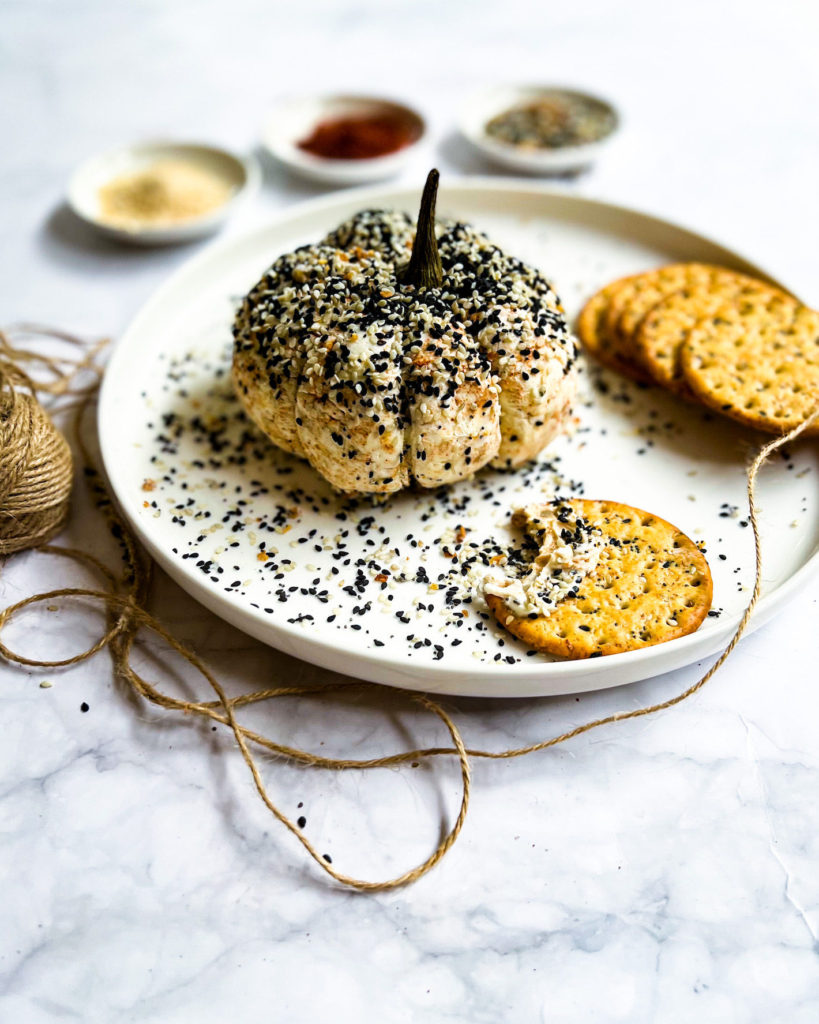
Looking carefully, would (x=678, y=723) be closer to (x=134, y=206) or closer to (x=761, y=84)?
(x=134, y=206)

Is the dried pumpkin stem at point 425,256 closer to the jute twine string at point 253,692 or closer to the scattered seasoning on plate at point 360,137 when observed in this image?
the jute twine string at point 253,692

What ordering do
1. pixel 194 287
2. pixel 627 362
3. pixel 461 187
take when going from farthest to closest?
pixel 461 187 → pixel 194 287 → pixel 627 362

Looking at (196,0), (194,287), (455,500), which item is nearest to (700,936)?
(455,500)

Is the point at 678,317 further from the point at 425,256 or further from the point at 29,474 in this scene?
the point at 29,474

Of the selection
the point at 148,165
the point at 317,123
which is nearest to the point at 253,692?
the point at 148,165

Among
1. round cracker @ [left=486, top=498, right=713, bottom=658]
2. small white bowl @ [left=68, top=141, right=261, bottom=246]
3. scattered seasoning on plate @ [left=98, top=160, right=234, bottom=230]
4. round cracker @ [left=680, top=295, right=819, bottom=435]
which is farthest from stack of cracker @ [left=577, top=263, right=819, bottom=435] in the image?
scattered seasoning on plate @ [left=98, top=160, right=234, bottom=230]

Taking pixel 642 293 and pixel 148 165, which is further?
pixel 148 165
